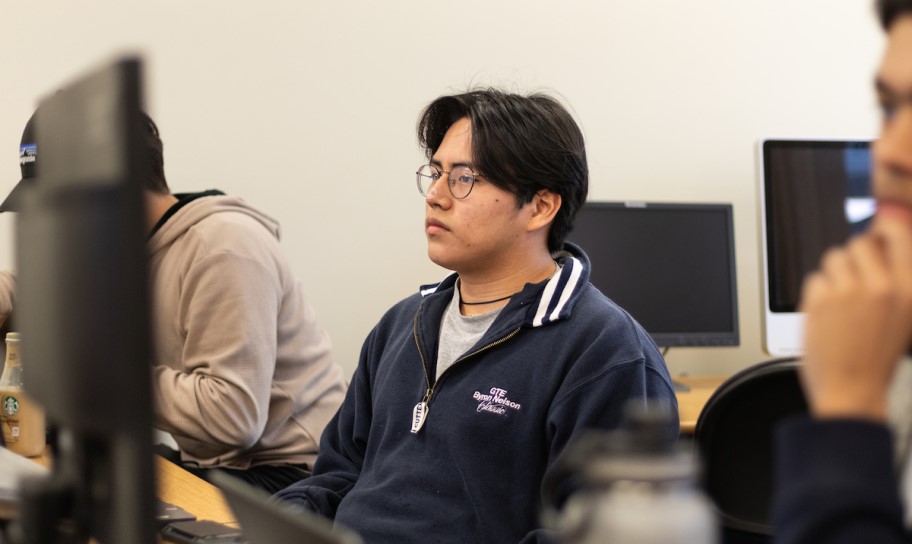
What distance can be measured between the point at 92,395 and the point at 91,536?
0.15 m

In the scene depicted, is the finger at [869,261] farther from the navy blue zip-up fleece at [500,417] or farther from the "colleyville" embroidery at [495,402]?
the "colleyville" embroidery at [495,402]

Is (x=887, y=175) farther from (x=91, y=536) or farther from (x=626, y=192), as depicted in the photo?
(x=626, y=192)

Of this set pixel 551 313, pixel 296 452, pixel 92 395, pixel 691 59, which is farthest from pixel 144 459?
pixel 691 59

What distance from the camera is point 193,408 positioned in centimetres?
203

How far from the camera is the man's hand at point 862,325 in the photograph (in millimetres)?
700

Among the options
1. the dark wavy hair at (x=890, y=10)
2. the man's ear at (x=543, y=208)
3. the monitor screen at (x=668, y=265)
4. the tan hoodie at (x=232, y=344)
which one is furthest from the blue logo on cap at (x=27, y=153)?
the dark wavy hair at (x=890, y=10)

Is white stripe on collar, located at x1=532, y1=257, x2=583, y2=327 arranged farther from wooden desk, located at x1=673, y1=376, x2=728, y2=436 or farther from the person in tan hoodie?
the person in tan hoodie

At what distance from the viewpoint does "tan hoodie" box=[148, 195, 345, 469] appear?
2.05 metres

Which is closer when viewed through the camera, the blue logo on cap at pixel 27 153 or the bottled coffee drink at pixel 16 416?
the bottled coffee drink at pixel 16 416

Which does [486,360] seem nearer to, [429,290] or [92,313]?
[429,290]

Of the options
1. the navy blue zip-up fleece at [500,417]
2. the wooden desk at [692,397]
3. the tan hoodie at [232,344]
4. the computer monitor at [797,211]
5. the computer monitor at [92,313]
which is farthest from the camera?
the computer monitor at [797,211]

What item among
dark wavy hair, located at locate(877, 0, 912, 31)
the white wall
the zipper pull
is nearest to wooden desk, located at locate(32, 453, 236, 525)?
the zipper pull

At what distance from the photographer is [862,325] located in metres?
0.71

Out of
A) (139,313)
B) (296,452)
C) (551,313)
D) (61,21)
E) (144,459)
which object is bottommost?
(296,452)
